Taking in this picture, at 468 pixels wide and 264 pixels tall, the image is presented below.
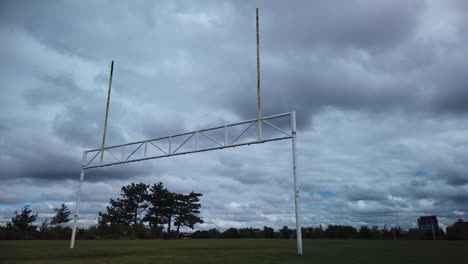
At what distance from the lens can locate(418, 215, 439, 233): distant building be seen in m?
37.3

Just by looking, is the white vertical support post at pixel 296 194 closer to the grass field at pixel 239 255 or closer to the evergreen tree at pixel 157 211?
the grass field at pixel 239 255

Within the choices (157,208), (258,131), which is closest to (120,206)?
(157,208)

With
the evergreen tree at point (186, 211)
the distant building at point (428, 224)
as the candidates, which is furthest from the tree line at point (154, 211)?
the distant building at point (428, 224)

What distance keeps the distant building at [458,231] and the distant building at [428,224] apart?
4.24 ft

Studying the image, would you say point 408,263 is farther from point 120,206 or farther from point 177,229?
point 120,206

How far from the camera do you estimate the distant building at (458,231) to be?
35781mm

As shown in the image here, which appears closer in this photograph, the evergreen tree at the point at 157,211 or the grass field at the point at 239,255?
the grass field at the point at 239,255

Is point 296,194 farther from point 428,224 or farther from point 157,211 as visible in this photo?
point 157,211

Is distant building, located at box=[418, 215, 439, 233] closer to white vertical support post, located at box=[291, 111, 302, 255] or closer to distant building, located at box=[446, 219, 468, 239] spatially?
distant building, located at box=[446, 219, 468, 239]

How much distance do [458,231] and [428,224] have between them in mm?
3110

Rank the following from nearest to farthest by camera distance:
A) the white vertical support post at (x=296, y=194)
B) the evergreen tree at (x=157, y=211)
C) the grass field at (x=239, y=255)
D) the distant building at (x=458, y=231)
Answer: the grass field at (x=239, y=255) < the white vertical support post at (x=296, y=194) < the distant building at (x=458, y=231) < the evergreen tree at (x=157, y=211)

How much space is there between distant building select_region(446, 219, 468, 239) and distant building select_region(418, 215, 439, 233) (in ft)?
4.24

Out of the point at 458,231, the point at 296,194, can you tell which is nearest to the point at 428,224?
the point at 458,231

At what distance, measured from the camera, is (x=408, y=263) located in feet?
35.5
